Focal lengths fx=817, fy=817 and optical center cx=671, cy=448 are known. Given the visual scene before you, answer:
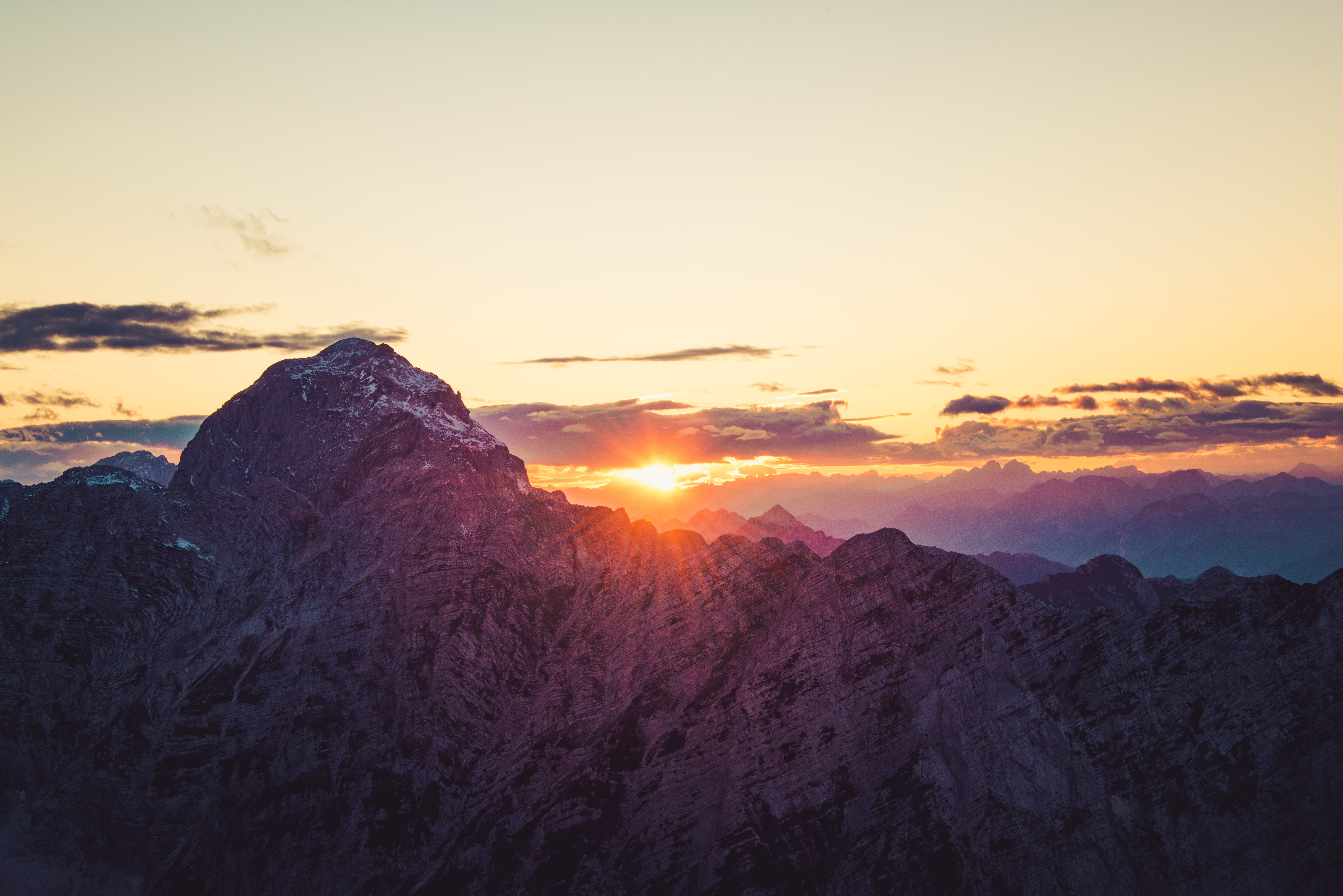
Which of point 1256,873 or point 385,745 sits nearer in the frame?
point 1256,873

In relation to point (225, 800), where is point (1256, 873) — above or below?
above

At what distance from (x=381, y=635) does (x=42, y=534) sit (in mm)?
92779

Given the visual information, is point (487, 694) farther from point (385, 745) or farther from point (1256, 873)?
point (1256, 873)

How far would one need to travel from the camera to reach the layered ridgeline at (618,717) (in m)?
113

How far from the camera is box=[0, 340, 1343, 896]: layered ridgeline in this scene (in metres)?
113

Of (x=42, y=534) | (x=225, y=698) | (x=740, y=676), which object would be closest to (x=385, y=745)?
(x=225, y=698)

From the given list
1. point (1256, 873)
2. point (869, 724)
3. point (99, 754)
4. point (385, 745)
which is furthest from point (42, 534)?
point (1256, 873)

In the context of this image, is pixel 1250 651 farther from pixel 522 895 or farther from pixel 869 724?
pixel 522 895

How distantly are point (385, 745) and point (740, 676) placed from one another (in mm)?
70651

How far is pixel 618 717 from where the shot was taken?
153 metres

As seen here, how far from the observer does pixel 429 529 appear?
614 ft

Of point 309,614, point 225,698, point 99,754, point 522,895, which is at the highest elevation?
point 309,614

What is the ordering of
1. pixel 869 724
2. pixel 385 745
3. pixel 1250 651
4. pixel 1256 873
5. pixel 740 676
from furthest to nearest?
1. pixel 385 745
2. pixel 740 676
3. pixel 869 724
4. pixel 1250 651
5. pixel 1256 873

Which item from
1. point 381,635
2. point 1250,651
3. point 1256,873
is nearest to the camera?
point 1256,873
